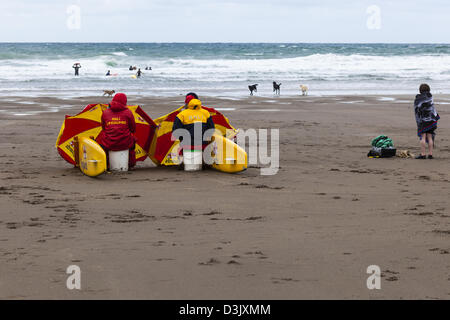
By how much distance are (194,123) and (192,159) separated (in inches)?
20.5

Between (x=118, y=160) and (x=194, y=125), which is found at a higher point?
(x=194, y=125)

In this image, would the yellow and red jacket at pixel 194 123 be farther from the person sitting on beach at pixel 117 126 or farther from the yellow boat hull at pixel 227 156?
the person sitting on beach at pixel 117 126

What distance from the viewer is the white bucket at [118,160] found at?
9414 mm

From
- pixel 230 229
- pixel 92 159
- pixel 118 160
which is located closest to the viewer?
pixel 230 229

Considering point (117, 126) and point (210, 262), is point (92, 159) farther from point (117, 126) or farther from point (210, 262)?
point (210, 262)

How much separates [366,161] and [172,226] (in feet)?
16.9

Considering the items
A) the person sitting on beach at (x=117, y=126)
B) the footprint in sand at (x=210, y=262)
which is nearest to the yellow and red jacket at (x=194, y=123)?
the person sitting on beach at (x=117, y=126)

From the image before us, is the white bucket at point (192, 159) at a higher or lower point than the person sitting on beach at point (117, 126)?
lower

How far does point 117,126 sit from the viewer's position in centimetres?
932

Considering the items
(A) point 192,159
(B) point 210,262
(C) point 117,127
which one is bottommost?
(B) point 210,262

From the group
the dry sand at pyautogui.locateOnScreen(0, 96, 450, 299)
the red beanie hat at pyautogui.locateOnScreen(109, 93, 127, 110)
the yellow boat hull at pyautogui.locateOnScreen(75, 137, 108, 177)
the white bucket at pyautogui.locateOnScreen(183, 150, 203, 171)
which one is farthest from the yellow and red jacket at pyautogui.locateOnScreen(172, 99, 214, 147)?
the yellow boat hull at pyautogui.locateOnScreen(75, 137, 108, 177)

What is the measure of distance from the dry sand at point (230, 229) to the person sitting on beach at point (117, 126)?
472 millimetres

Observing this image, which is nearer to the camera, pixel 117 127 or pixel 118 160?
pixel 117 127

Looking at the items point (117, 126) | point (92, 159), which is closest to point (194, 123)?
point (117, 126)
